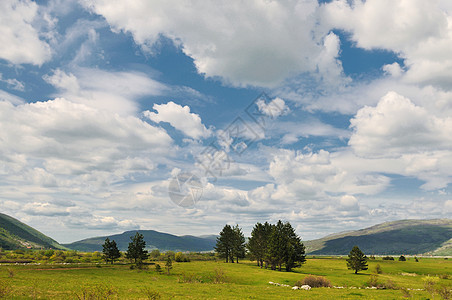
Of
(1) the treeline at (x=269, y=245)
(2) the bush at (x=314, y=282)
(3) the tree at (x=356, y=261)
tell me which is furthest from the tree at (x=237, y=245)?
(2) the bush at (x=314, y=282)

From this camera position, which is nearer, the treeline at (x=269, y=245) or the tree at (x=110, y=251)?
the treeline at (x=269, y=245)

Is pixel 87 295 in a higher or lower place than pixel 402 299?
higher

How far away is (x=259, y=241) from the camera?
108 meters

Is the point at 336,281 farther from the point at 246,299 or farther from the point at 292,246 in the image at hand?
the point at 246,299

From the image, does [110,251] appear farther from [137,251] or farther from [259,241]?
[259,241]

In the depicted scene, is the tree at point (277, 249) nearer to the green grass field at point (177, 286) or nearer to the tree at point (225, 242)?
the green grass field at point (177, 286)

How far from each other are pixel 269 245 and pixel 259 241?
1563cm

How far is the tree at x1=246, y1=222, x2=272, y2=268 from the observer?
103 meters

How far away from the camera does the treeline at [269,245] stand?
90938mm

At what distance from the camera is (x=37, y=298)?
1211 inches

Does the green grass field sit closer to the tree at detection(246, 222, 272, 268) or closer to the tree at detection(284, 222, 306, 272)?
the tree at detection(284, 222, 306, 272)

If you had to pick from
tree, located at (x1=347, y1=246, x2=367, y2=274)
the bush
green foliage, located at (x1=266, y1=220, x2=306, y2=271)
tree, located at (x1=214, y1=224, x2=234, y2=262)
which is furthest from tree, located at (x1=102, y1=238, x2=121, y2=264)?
tree, located at (x1=347, y1=246, x2=367, y2=274)

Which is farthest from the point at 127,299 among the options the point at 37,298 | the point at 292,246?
the point at 292,246

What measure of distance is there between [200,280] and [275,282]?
653 inches
